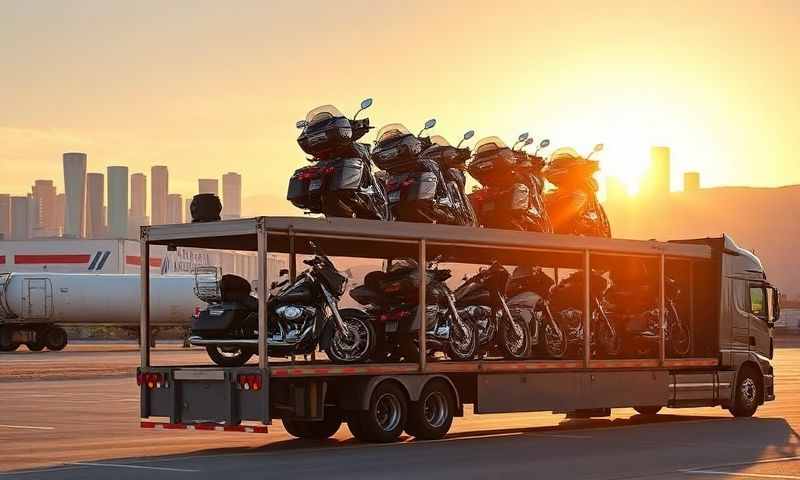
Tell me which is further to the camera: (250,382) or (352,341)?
(352,341)

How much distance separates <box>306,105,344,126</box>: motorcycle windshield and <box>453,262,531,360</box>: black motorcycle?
3291mm

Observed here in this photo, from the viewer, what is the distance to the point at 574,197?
2561 centimetres

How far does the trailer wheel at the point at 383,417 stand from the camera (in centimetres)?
1927

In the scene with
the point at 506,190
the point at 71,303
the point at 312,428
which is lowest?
the point at 312,428

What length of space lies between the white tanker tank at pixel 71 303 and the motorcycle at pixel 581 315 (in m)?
50.0

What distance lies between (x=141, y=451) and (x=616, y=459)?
6.08 m

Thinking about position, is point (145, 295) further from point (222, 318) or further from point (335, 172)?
point (335, 172)

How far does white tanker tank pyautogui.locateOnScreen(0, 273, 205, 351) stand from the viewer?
235 feet

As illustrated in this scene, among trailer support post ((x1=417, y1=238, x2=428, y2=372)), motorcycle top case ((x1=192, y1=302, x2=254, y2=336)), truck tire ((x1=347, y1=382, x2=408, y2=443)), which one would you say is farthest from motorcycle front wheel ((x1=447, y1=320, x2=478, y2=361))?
motorcycle top case ((x1=192, y1=302, x2=254, y2=336))

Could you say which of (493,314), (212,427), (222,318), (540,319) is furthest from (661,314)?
(212,427)

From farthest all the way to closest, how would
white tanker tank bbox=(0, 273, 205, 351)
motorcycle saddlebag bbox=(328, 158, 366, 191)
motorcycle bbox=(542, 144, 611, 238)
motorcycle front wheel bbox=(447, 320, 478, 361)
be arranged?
white tanker tank bbox=(0, 273, 205, 351)
motorcycle bbox=(542, 144, 611, 238)
motorcycle front wheel bbox=(447, 320, 478, 361)
motorcycle saddlebag bbox=(328, 158, 366, 191)

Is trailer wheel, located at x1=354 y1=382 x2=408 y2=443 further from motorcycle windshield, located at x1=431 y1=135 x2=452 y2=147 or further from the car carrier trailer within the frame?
motorcycle windshield, located at x1=431 y1=135 x2=452 y2=147

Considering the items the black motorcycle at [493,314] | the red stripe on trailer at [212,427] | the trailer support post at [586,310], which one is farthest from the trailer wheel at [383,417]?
the trailer support post at [586,310]

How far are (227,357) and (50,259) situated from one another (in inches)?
4221
